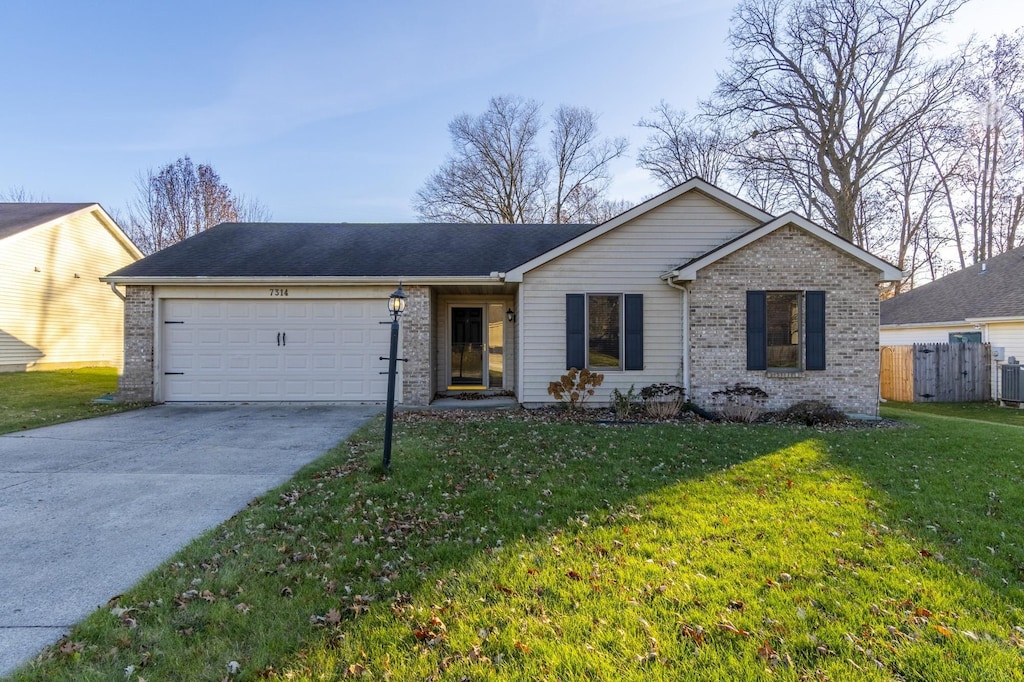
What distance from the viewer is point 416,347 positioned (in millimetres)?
10492

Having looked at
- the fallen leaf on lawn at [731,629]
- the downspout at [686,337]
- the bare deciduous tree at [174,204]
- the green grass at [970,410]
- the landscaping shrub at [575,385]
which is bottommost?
the green grass at [970,410]

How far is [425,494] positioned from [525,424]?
379cm

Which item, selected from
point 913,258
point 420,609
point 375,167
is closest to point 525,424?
point 420,609

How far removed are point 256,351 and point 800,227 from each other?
1161 cm

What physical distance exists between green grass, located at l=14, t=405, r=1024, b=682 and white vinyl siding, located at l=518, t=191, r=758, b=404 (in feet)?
14.7

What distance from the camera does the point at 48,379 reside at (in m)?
14.1

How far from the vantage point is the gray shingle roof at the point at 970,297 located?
14906mm

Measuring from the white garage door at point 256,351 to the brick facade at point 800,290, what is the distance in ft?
22.1

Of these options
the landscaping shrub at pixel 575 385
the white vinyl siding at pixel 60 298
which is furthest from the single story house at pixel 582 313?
the white vinyl siding at pixel 60 298

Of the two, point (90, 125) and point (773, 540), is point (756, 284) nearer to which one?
point (773, 540)

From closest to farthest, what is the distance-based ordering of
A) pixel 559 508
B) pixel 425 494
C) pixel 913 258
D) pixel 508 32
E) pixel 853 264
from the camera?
pixel 559 508 → pixel 425 494 → pixel 853 264 → pixel 508 32 → pixel 913 258

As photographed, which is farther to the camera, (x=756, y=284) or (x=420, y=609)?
(x=756, y=284)

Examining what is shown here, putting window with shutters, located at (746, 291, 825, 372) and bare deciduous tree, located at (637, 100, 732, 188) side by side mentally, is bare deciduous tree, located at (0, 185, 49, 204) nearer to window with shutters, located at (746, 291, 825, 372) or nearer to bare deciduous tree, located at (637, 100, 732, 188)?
bare deciduous tree, located at (637, 100, 732, 188)

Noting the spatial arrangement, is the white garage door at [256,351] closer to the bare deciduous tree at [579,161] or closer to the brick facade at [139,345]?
the brick facade at [139,345]
